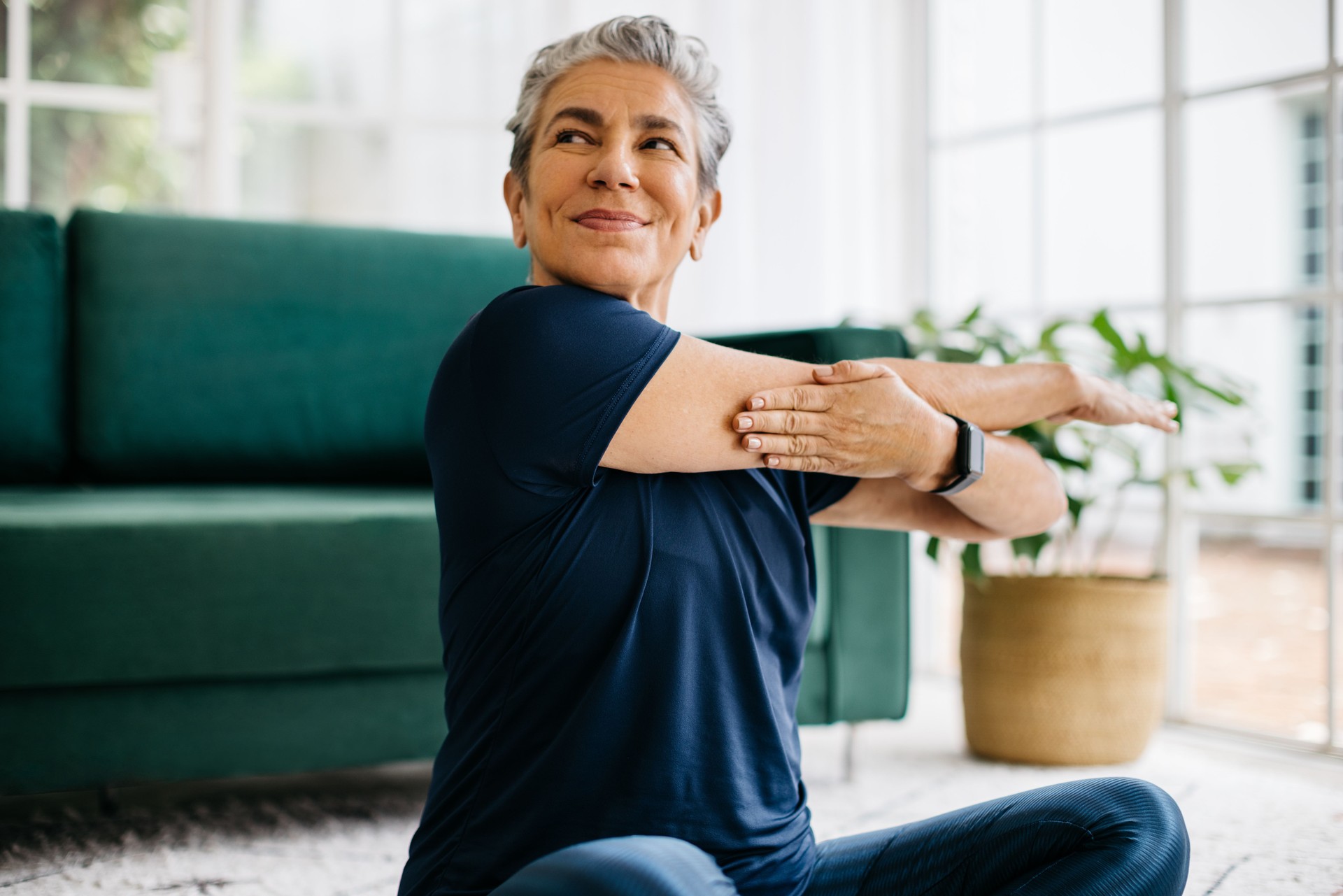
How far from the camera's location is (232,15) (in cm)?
311

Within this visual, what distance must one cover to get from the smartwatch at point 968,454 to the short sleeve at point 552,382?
344 mm

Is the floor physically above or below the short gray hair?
below

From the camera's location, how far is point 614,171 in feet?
3.32

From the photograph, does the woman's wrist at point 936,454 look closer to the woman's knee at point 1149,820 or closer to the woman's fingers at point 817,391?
the woman's fingers at point 817,391

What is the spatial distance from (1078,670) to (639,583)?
1622 mm

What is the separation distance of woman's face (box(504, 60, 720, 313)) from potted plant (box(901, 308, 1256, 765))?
1.29 meters

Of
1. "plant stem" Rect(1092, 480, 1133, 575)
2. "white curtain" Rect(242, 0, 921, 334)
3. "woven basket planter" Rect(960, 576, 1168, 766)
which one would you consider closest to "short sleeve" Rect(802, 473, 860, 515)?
"woven basket planter" Rect(960, 576, 1168, 766)

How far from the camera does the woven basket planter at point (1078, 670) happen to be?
7.24 feet

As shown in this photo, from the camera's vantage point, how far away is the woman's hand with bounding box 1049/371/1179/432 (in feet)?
4.09

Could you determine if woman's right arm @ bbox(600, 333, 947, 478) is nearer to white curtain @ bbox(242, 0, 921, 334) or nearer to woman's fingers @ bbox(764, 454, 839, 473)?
woman's fingers @ bbox(764, 454, 839, 473)

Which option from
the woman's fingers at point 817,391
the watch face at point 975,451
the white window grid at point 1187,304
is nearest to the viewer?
the woman's fingers at point 817,391

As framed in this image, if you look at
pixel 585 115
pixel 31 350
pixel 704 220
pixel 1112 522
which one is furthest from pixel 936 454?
pixel 31 350

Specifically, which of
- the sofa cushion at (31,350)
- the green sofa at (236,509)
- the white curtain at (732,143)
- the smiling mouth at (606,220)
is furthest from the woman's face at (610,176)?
the white curtain at (732,143)

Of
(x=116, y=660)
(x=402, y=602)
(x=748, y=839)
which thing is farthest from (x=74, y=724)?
(x=748, y=839)
